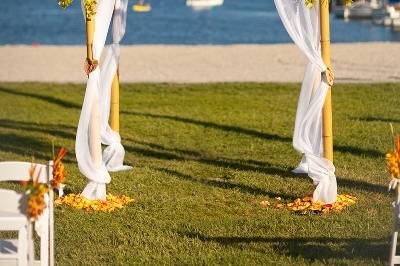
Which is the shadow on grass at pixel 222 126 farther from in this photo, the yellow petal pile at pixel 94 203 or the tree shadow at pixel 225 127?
the yellow petal pile at pixel 94 203

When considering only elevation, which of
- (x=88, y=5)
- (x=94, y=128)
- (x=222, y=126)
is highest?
(x=88, y=5)

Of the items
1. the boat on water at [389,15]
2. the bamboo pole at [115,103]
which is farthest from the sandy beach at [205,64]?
the boat on water at [389,15]

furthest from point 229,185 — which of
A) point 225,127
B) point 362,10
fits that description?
point 362,10

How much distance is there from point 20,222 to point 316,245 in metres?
2.94

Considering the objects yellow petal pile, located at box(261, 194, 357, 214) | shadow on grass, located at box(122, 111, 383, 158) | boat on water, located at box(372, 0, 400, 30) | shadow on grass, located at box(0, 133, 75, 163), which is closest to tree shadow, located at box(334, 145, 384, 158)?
shadow on grass, located at box(122, 111, 383, 158)

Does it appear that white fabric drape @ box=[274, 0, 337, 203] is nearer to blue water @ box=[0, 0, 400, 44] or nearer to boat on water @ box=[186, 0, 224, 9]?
blue water @ box=[0, 0, 400, 44]

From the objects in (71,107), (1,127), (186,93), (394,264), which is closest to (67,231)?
(394,264)

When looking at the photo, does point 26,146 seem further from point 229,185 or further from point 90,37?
point 90,37

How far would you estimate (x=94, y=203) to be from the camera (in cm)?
1003

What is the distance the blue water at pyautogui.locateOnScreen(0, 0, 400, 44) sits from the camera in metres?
56.1

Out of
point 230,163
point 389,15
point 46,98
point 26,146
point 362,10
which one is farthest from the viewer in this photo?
point 362,10

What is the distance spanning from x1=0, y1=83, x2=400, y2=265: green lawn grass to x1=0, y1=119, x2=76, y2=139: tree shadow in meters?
0.02

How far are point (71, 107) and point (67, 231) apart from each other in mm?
8629

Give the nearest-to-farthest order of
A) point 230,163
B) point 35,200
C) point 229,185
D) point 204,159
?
point 35,200
point 229,185
point 230,163
point 204,159
